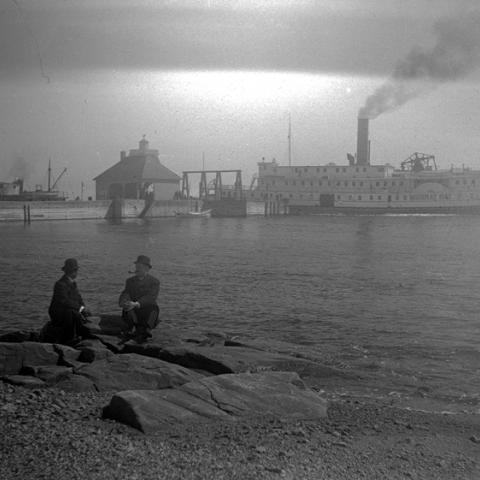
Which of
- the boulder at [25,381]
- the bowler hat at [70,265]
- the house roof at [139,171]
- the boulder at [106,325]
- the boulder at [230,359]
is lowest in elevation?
the boulder at [230,359]

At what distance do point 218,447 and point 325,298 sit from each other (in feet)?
36.5

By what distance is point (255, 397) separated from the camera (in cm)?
521

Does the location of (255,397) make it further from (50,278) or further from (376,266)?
(376,266)

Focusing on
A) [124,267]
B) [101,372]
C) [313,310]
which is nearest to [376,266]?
[124,267]

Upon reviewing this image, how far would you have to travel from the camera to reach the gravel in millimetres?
3783

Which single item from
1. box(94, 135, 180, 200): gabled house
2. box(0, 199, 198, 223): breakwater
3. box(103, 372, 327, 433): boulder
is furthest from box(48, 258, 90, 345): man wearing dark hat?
box(94, 135, 180, 200): gabled house

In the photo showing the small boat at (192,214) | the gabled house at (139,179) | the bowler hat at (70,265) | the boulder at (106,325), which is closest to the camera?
the bowler hat at (70,265)

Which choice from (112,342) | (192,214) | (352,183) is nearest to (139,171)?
(192,214)

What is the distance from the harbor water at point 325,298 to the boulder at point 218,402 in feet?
4.90

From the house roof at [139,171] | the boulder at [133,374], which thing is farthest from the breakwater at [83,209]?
the boulder at [133,374]

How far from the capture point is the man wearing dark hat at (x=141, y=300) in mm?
7652

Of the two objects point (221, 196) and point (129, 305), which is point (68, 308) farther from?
point (221, 196)

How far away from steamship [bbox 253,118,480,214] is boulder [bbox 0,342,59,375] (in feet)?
229

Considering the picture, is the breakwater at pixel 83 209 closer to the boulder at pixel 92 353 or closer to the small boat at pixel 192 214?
the small boat at pixel 192 214
